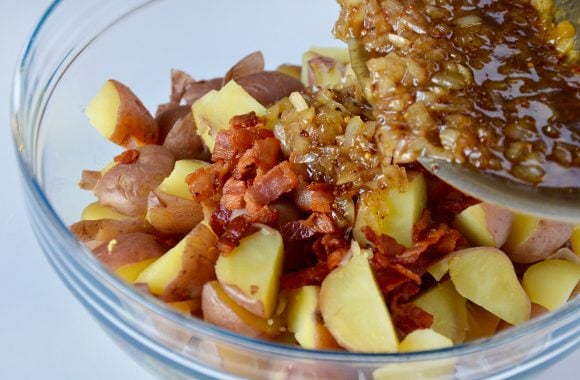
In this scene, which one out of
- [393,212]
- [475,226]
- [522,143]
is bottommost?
[475,226]

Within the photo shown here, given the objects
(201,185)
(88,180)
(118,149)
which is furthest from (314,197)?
(118,149)

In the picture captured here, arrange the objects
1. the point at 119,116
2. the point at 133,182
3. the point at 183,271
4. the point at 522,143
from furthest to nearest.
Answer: the point at 119,116
the point at 133,182
the point at 183,271
the point at 522,143

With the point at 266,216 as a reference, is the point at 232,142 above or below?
above

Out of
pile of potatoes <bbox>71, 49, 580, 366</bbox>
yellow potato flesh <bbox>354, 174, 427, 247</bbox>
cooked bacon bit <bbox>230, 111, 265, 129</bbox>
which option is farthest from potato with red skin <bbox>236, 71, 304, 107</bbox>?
yellow potato flesh <bbox>354, 174, 427, 247</bbox>

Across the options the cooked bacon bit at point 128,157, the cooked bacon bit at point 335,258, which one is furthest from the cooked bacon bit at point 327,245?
the cooked bacon bit at point 128,157

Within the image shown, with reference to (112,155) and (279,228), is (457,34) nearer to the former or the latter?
(279,228)

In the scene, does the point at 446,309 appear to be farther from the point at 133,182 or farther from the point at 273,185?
the point at 133,182

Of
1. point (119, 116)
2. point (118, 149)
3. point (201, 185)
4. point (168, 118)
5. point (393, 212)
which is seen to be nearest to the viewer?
point (393, 212)

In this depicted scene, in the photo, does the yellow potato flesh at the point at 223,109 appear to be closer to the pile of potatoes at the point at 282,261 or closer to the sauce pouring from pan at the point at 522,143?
the pile of potatoes at the point at 282,261
